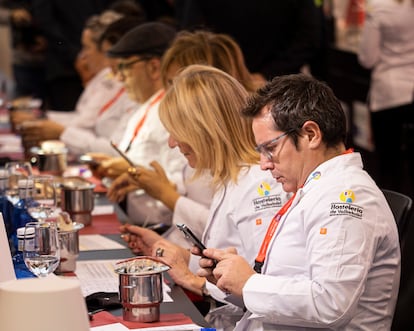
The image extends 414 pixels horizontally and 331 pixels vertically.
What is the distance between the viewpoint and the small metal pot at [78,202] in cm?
387

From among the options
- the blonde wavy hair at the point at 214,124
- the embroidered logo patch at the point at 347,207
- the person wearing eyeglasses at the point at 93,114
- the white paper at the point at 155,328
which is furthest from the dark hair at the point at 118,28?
the embroidered logo patch at the point at 347,207

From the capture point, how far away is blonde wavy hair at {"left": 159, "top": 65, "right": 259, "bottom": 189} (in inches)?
128

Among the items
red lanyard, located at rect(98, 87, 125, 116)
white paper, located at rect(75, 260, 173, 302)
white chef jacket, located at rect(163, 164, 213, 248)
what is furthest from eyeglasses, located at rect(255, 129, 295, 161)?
red lanyard, located at rect(98, 87, 125, 116)

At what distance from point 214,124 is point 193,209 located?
0.55 m

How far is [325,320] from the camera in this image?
236 centimetres

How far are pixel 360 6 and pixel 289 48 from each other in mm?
2440

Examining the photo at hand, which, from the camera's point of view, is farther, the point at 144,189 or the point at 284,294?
the point at 144,189

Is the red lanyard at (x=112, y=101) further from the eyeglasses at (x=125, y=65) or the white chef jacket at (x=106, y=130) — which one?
the eyeglasses at (x=125, y=65)

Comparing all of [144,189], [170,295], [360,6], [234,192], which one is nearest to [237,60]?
[144,189]

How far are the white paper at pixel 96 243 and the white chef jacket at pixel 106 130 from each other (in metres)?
1.70

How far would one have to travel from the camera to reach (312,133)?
101 inches

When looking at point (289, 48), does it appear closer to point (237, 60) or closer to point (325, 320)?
point (237, 60)

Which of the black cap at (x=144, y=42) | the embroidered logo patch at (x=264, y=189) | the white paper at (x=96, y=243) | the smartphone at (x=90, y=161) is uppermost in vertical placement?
the black cap at (x=144, y=42)

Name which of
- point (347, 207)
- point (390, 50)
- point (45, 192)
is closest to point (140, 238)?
point (45, 192)
